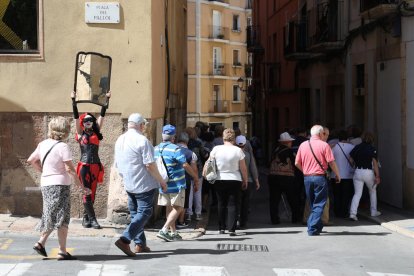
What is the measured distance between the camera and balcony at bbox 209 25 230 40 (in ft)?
196

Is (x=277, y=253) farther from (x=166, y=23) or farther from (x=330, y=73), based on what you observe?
(x=330, y=73)

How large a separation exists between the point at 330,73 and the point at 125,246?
1493 centimetres

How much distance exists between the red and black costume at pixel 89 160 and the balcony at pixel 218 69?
48.6 meters

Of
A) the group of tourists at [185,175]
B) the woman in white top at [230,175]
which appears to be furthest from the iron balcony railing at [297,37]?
the woman in white top at [230,175]

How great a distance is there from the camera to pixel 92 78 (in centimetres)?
1142

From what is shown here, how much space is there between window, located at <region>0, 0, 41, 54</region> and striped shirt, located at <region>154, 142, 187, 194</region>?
110 inches

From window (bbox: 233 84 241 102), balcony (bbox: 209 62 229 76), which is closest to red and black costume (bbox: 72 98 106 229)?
balcony (bbox: 209 62 229 76)

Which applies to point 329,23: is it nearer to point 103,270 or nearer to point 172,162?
point 172,162

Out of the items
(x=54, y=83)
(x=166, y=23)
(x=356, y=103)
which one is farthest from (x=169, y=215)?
(x=356, y=103)

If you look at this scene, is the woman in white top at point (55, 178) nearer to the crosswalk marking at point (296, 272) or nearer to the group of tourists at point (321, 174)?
the crosswalk marking at point (296, 272)

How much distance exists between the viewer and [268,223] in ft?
42.7

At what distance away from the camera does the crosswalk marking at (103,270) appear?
26.1ft

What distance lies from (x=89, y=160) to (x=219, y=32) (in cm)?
5016

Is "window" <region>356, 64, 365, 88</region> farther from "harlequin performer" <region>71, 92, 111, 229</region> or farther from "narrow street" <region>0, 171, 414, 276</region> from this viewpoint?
"harlequin performer" <region>71, 92, 111, 229</region>
